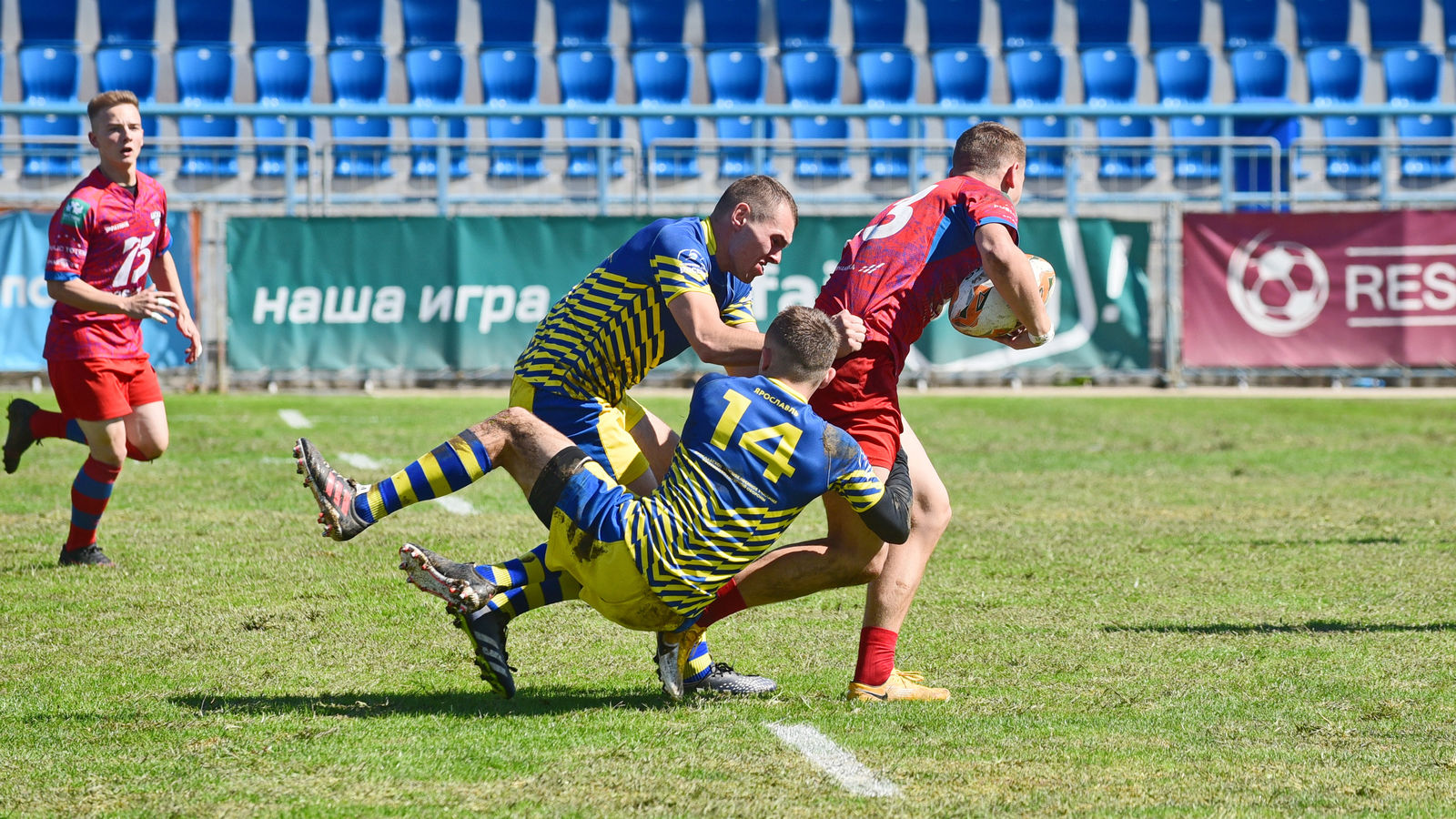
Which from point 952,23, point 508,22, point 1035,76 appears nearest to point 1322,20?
point 1035,76

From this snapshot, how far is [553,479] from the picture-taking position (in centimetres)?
457

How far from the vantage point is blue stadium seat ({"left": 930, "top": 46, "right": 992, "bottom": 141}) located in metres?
25.4

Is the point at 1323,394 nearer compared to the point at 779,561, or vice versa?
the point at 779,561

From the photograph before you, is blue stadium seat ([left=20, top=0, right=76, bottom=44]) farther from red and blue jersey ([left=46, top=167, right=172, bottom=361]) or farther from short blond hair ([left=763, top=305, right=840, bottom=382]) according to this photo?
short blond hair ([left=763, top=305, right=840, bottom=382])

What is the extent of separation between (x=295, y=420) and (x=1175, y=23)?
18.9 m

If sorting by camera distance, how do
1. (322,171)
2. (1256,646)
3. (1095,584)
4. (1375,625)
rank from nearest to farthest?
(1256,646) → (1375,625) → (1095,584) → (322,171)

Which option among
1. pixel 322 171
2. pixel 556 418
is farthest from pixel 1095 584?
pixel 322 171

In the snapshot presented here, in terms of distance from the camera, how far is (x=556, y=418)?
500 centimetres

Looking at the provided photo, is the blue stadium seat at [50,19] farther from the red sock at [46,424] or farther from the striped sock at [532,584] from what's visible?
the striped sock at [532,584]

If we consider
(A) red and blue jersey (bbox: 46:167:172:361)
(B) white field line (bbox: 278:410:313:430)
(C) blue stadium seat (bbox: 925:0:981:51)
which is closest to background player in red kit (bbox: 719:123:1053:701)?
(A) red and blue jersey (bbox: 46:167:172:361)

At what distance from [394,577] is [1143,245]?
41.7 ft

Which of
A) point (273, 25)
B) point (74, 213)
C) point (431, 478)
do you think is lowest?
point (431, 478)

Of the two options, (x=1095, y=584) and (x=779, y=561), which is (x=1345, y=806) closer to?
(x=779, y=561)

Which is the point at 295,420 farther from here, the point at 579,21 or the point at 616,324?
the point at 579,21
